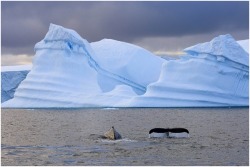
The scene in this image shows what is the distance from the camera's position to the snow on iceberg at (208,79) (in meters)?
51.5

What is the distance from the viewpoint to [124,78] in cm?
6397

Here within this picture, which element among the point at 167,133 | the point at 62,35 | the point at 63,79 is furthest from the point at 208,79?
the point at 167,133

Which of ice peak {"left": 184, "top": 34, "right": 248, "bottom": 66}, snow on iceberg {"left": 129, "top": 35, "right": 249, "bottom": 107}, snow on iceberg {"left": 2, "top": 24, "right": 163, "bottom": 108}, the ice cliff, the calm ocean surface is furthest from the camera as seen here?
snow on iceberg {"left": 2, "top": 24, "right": 163, "bottom": 108}

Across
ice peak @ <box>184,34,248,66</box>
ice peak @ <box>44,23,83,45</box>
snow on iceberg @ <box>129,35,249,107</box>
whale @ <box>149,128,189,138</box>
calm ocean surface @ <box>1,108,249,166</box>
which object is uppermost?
ice peak @ <box>44,23,83,45</box>

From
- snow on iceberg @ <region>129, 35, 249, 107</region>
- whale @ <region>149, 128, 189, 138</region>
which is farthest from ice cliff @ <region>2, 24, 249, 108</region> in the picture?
whale @ <region>149, 128, 189, 138</region>

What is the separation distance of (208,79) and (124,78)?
47.8 ft

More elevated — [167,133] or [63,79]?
[63,79]

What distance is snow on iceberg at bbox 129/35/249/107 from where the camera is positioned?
51.5 m

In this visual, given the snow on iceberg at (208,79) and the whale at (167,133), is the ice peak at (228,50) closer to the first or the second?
the snow on iceberg at (208,79)

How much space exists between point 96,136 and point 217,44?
27111 millimetres

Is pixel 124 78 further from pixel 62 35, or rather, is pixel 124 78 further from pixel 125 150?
pixel 125 150

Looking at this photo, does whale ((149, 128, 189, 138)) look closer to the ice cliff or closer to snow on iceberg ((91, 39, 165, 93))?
the ice cliff

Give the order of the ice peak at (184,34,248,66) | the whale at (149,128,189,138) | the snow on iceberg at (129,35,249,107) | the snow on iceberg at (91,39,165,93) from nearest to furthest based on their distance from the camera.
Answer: the whale at (149,128,189,138) → the ice peak at (184,34,248,66) → the snow on iceberg at (129,35,249,107) → the snow on iceberg at (91,39,165,93)

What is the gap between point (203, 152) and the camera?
20312mm
